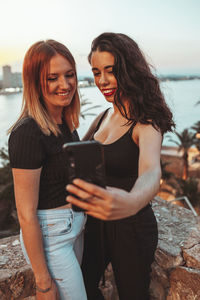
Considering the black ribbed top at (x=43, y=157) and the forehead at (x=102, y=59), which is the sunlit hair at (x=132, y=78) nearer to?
the forehead at (x=102, y=59)

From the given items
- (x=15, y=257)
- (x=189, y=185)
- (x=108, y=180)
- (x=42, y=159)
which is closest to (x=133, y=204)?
(x=42, y=159)

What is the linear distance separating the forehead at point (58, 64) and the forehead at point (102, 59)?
0.87 ft

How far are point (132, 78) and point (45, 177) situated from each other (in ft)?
3.09

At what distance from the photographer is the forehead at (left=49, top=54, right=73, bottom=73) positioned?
70.1 inches

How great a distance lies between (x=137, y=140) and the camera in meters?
1.79

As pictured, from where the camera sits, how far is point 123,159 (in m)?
1.79

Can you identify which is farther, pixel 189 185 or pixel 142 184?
pixel 189 185

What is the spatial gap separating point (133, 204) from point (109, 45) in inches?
50.7

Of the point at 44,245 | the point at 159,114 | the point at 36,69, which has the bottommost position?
the point at 44,245

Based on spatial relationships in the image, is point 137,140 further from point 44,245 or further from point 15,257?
point 15,257

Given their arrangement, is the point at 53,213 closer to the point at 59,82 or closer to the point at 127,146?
the point at 127,146

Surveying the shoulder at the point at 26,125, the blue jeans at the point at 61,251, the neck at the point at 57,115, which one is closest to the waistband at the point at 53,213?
the blue jeans at the point at 61,251

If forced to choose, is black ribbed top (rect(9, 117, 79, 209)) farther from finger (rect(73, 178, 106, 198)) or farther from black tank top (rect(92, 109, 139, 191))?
finger (rect(73, 178, 106, 198))

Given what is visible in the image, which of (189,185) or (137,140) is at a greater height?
(137,140)
